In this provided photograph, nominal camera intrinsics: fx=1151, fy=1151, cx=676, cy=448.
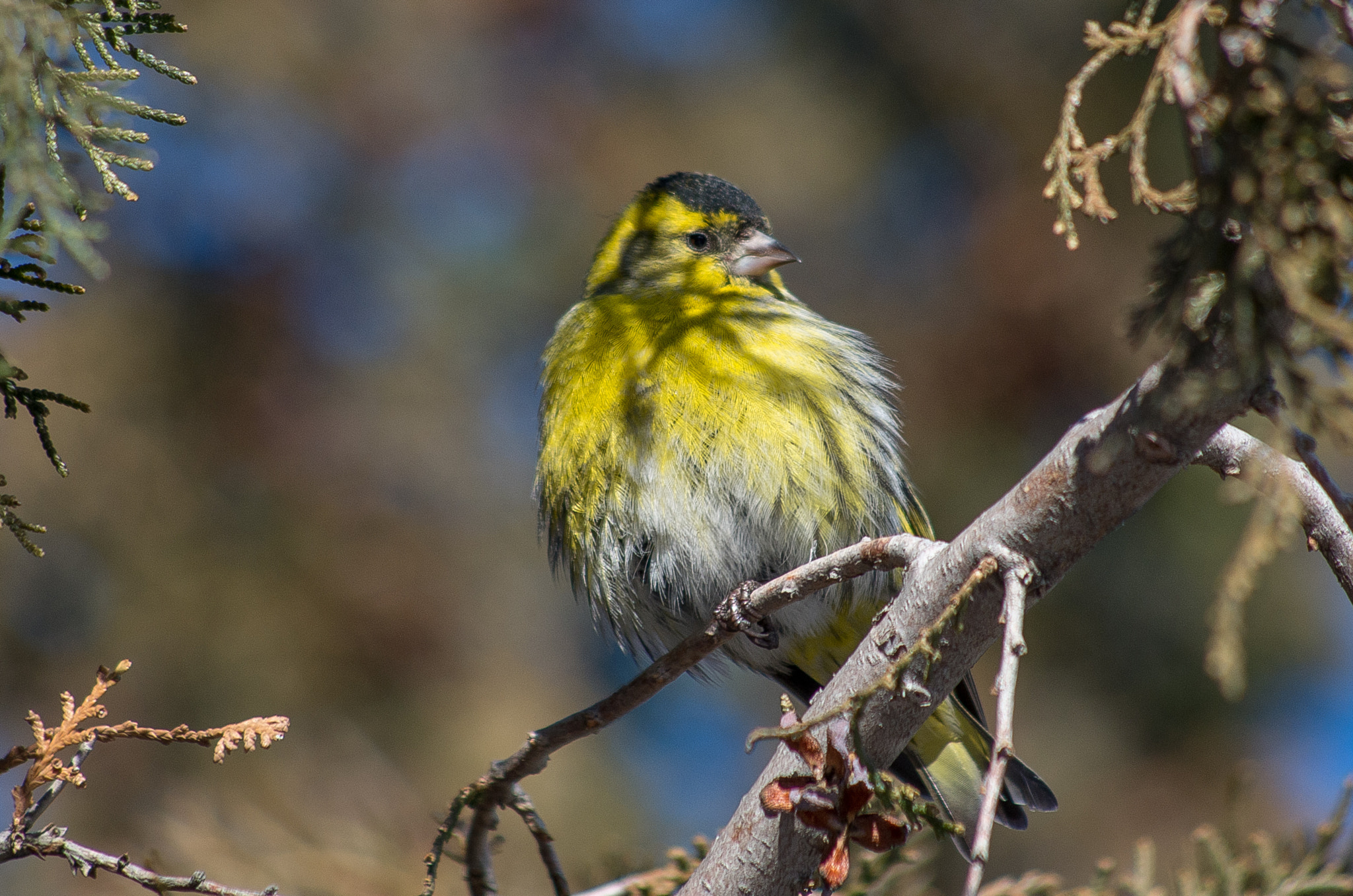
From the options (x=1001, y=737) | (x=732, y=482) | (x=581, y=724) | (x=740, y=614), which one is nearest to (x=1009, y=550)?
(x=1001, y=737)

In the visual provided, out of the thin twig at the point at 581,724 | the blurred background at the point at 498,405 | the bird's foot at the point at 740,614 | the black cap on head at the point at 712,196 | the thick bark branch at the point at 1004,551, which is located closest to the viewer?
the thick bark branch at the point at 1004,551

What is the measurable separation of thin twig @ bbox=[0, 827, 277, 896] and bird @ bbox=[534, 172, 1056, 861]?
141 cm

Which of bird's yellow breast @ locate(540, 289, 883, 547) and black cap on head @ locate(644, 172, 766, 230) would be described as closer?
bird's yellow breast @ locate(540, 289, 883, 547)

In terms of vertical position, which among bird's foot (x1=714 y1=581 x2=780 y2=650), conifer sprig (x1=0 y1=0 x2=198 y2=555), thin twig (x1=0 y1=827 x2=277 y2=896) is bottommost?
thin twig (x1=0 y1=827 x2=277 y2=896)

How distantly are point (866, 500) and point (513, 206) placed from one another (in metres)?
6.32

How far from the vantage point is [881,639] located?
6.50 ft

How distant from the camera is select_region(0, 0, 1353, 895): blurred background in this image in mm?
6672

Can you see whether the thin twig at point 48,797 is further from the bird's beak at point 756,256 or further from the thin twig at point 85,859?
the bird's beak at point 756,256

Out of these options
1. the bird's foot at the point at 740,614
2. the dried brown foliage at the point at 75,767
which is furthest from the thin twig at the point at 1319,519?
the dried brown foliage at the point at 75,767

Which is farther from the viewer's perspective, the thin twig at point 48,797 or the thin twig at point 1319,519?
the thin twig at point 48,797

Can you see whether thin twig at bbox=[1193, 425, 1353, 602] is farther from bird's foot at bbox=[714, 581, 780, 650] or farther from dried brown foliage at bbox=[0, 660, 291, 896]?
dried brown foliage at bbox=[0, 660, 291, 896]

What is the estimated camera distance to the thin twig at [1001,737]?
55.2 inches

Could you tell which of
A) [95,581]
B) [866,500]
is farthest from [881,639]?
[95,581]

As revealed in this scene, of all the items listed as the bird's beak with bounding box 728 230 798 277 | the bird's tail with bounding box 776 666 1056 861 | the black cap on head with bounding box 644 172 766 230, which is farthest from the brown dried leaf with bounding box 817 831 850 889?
the black cap on head with bounding box 644 172 766 230
